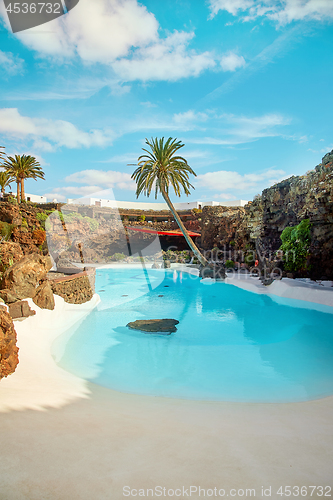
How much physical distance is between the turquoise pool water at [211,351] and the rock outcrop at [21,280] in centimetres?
148

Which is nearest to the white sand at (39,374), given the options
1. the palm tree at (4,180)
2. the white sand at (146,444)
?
the white sand at (146,444)

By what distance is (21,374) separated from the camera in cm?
424

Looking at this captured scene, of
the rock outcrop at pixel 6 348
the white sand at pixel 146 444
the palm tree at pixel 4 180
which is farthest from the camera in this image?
the palm tree at pixel 4 180

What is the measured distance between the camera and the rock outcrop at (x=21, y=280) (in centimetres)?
614

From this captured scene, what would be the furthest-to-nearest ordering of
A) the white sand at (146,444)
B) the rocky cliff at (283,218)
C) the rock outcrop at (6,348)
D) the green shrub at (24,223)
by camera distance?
the green shrub at (24,223)
the rocky cliff at (283,218)
the rock outcrop at (6,348)
the white sand at (146,444)

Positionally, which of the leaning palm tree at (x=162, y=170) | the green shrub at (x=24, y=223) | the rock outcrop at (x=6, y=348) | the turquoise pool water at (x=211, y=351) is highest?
the leaning palm tree at (x=162, y=170)

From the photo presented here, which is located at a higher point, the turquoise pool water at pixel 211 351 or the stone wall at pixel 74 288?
the stone wall at pixel 74 288

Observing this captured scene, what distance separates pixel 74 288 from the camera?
9180 mm

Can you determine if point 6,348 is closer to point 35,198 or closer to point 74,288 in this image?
point 74,288

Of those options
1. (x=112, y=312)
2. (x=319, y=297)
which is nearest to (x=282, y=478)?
(x=112, y=312)

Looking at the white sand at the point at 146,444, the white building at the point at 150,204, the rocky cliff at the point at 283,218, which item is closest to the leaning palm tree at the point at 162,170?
the rocky cliff at the point at 283,218

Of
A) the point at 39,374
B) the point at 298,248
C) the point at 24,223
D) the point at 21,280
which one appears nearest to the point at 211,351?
the point at 39,374

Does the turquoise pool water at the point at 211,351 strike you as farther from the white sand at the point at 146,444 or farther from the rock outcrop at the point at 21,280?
the rock outcrop at the point at 21,280

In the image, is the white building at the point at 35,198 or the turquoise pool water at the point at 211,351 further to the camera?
the white building at the point at 35,198
